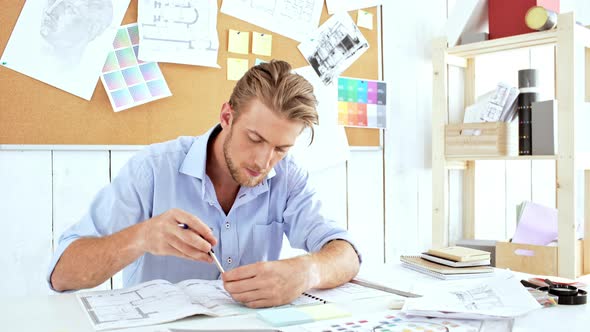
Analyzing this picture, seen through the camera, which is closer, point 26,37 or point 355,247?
point 355,247

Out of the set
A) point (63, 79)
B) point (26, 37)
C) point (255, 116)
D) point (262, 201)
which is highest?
point (26, 37)

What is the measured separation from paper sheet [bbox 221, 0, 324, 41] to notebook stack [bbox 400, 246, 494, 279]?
41.9 inches

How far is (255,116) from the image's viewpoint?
1.39 m

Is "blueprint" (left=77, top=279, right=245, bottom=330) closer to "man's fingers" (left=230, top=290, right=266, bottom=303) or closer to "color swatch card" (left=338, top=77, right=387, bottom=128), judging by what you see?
"man's fingers" (left=230, top=290, right=266, bottom=303)

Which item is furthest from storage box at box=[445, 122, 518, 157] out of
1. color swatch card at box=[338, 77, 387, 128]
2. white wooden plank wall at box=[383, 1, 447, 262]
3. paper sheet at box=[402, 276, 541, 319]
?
paper sheet at box=[402, 276, 541, 319]

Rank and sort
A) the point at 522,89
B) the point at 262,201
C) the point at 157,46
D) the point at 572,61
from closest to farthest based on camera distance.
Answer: the point at 262,201 < the point at 157,46 < the point at 572,61 < the point at 522,89

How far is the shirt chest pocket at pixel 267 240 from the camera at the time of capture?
1.54 meters

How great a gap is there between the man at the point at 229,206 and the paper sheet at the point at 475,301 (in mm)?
225

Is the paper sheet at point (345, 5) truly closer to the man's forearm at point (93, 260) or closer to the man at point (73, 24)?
the man at point (73, 24)

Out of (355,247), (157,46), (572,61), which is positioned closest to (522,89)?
(572,61)

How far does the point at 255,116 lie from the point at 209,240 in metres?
0.40

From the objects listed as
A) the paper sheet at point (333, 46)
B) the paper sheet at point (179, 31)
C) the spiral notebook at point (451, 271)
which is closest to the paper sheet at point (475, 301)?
the spiral notebook at point (451, 271)

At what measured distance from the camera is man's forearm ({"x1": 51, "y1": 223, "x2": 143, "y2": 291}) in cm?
119

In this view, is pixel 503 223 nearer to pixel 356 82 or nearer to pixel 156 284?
pixel 356 82
